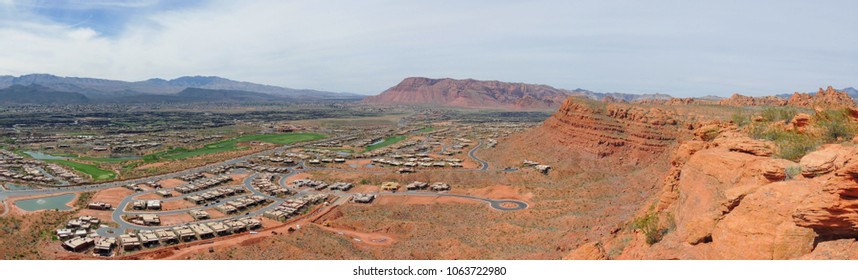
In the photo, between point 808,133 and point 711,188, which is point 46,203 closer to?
point 711,188

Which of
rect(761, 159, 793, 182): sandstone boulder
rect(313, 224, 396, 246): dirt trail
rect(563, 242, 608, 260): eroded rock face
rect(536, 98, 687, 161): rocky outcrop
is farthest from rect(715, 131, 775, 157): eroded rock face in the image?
rect(536, 98, 687, 161): rocky outcrop

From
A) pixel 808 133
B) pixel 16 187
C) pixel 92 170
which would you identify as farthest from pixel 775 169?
pixel 92 170

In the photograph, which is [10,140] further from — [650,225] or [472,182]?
[650,225]

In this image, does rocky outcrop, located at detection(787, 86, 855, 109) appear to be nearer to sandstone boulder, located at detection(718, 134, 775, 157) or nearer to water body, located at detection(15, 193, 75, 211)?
sandstone boulder, located at detection(718, 134, 775, 157)

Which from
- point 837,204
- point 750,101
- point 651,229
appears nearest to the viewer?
point 837,204

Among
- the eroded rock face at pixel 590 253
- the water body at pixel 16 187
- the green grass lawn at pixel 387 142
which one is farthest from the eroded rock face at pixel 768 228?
the green grass lawn at pixel 387 142

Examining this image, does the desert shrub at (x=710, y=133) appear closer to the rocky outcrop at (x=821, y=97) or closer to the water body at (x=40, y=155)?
the rocky outcrop at (x=821, y=97)
